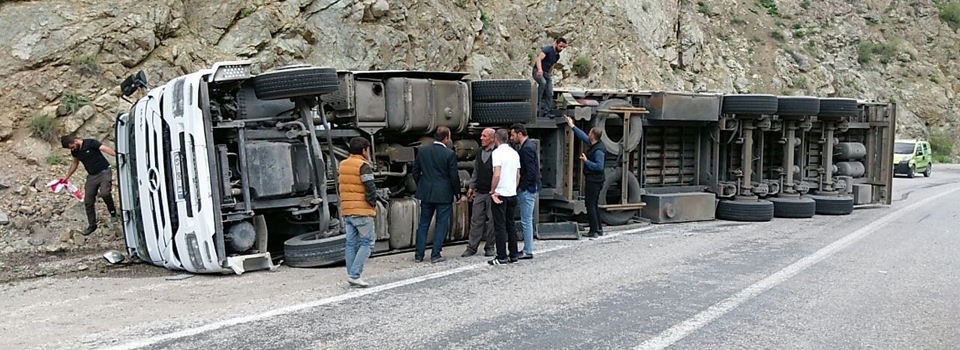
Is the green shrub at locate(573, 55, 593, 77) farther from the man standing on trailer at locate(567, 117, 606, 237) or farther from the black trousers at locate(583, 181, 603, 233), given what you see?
the black trousers at locate(583, 181, 603, 233)

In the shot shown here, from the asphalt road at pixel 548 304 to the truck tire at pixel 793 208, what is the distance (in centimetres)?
367

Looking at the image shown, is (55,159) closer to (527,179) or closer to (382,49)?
(527,179)

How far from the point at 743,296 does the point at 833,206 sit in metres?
8.41

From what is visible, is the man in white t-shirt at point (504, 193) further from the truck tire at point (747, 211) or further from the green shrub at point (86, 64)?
the green shrub at point (86, 64)

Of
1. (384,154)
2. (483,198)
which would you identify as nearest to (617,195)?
(483,198)

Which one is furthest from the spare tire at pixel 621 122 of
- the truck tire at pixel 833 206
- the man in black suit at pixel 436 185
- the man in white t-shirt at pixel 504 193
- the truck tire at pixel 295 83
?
the truck tire at pixel 295 83

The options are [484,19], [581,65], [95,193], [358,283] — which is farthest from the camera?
[581,65]

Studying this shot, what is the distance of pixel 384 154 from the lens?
975 cm

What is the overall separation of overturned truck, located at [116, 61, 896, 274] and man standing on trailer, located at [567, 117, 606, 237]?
13.9 inches

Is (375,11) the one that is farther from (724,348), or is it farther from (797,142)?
(724,348)

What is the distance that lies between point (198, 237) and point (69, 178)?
3987mm

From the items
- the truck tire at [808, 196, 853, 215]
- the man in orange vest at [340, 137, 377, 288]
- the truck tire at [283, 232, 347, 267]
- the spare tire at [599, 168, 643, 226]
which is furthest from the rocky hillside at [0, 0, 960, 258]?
the truck tire at [808, 196, 853, 215]

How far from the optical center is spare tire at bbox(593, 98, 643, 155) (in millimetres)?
11906

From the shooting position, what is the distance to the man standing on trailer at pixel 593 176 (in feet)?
36.1
